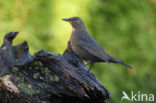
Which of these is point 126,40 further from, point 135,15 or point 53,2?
point 53,2

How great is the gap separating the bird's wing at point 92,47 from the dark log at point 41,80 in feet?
1.38

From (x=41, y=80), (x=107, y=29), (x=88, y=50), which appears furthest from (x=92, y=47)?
(x=107, y=29)

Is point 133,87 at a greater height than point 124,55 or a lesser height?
lesser

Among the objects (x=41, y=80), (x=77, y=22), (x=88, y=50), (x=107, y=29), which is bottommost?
(x=41, y=80)

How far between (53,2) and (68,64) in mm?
2727

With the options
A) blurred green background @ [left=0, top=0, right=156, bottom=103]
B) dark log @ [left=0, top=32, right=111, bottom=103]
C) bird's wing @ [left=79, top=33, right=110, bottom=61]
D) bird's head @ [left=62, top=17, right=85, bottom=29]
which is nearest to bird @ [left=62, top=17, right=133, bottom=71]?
bird's wing @ [left=79, top=33, right=110, bottom=61]

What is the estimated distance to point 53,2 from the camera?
5.89 m

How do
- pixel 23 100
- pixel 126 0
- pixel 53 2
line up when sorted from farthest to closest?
pixel 126 0
pixel 53 2
pixel 23 100

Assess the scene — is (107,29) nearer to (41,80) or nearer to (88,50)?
(88,50)

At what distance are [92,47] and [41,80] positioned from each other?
0.76m

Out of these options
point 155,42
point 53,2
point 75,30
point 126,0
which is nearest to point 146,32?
point 155,42

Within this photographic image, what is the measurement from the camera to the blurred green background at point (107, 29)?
5789mm

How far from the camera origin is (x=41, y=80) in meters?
3.20

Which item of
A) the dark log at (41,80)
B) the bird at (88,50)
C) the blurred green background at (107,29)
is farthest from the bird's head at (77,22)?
the blurred green background at (107,29)
